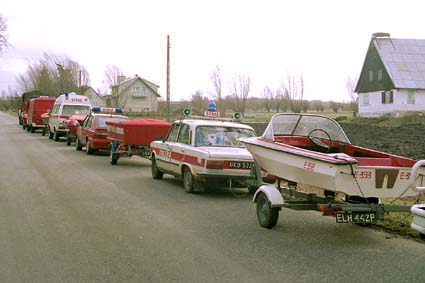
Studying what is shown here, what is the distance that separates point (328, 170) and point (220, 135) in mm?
5167

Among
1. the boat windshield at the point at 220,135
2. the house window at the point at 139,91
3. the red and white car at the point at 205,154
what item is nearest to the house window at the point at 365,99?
the house window at the point at 139,91

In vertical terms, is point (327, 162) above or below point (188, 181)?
above

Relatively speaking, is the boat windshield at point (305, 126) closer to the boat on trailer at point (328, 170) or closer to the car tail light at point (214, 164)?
the boat on trailer at point (328, 170)

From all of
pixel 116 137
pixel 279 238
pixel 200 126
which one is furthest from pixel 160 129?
pixel 279 238

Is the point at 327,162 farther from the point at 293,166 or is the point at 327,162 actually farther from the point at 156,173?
the point at 156,173

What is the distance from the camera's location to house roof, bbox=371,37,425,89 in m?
55.8

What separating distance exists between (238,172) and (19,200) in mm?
4308

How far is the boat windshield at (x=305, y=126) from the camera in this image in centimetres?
976

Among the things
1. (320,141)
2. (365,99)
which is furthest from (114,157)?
(365,99)

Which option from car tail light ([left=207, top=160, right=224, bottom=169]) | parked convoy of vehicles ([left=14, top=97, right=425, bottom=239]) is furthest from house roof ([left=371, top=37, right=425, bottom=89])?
car tail light ([left=207, top=160, right=224, bottom=169])

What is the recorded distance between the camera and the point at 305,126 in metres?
9.85

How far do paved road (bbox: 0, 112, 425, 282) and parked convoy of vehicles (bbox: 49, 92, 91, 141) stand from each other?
18031 millimetres

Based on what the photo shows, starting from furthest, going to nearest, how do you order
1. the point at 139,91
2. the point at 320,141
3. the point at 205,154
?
the point at 139,91
the point at 205,154
the point at 320,141

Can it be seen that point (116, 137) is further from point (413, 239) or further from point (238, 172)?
point (413, 239)
